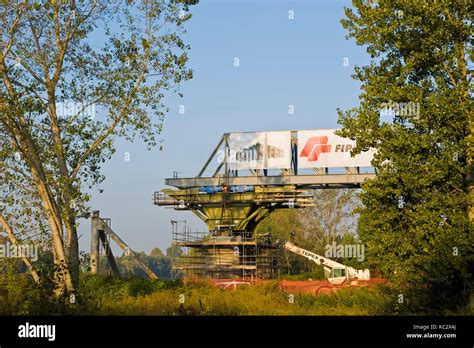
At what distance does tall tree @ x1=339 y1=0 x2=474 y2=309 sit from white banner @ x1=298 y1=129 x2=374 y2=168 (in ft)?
114

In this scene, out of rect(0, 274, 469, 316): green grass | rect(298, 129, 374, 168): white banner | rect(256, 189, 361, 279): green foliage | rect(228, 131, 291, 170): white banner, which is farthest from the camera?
rect(256, 189, 361, 279): green foliage

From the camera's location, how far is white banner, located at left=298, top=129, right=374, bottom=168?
6332 centimetres

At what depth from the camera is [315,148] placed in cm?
6469

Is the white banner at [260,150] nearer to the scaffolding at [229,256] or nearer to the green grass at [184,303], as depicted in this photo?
the scaffolding at [229,256]
